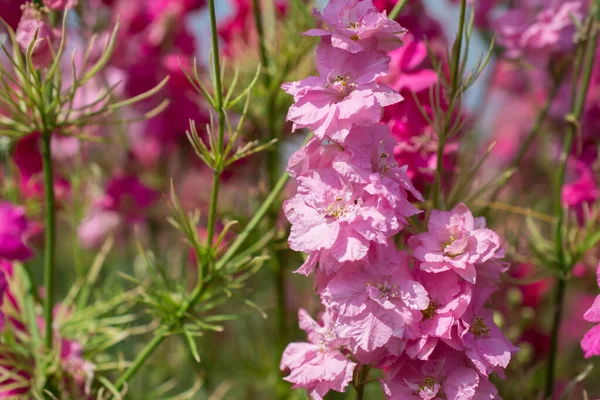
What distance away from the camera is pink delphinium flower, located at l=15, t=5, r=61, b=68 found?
457mm

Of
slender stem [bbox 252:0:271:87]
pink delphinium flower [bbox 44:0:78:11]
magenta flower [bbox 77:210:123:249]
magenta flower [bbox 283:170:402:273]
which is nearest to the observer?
magenta flower [bbox 283:170:402:273]

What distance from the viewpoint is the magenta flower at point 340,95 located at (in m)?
0.37

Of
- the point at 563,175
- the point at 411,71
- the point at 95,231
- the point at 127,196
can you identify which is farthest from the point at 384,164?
the point at 95,231

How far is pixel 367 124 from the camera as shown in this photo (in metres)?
0.38

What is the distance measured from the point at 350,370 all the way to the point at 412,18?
0.31 metres

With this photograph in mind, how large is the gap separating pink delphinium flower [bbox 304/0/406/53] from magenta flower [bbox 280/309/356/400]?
0.16 m

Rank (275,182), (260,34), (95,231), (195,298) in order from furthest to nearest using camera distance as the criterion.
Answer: (95,231) → (275,182) → (260,34) → (195,298)

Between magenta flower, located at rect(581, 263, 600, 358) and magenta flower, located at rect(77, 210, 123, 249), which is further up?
magenta flower, located at rect(581, 263, 600, 358)

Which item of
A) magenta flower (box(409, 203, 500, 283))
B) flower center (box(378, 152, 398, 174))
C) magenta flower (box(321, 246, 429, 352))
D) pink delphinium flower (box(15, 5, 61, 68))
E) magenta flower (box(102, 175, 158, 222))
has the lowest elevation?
magenta flower (box(102, 175, 158, 222))

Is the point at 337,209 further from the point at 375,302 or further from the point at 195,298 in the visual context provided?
the point at 195,298

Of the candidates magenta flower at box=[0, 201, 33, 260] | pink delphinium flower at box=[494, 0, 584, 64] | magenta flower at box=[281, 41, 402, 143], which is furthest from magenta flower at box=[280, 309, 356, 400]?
pink delphinium flower at box=[494, 0, 584, 64]

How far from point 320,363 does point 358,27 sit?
19cm

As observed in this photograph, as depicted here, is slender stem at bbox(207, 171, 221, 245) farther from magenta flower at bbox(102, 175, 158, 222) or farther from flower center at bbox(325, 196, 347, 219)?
magenta flower at bbox(102, 175, 158, 222)

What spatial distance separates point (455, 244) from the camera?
387mm
